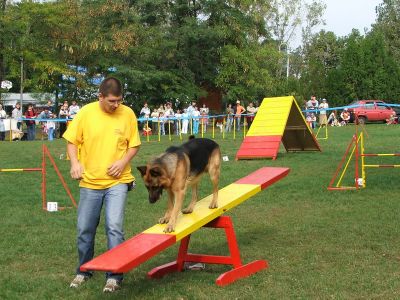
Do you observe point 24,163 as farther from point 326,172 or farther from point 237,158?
point 326,172

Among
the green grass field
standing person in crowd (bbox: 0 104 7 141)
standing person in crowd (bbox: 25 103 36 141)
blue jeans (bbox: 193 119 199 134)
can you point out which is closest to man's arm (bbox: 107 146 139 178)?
the green grass field

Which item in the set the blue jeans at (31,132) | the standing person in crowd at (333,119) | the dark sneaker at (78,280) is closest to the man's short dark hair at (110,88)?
the dark sneaker at (78,280)

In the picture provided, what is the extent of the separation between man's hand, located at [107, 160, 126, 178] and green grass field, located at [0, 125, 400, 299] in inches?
45.6

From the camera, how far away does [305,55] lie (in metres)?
69.5

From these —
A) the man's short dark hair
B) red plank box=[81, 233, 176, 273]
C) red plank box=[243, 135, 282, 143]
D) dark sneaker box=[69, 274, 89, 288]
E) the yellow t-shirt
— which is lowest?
dark sneaker box=[69, 274, 89, 288]

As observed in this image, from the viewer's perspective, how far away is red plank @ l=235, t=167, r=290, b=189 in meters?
7.47

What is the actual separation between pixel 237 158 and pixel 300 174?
137 inches

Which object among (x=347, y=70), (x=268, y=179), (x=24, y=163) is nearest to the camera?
(x=268, y=179)

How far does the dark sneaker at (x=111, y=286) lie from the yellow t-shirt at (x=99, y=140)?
923 millimetres

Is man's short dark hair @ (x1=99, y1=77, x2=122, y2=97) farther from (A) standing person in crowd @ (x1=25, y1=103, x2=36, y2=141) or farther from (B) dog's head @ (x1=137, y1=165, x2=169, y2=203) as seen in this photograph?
(A) standing person in crowd @ (x1=25, y1=103, x2=36, y2=141)

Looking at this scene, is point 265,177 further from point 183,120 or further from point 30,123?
point 30,123

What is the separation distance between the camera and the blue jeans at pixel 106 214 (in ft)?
19.3

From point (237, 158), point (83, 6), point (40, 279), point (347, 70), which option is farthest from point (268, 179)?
point (347, 70)

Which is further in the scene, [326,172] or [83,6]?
[83,6]
